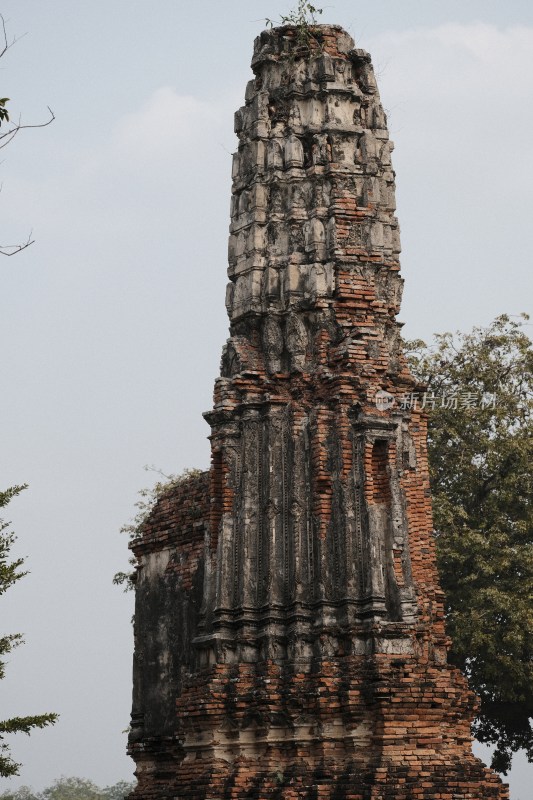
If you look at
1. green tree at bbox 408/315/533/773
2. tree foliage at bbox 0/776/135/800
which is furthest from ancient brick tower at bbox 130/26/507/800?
tree foliage at bbox 0/776/135/800

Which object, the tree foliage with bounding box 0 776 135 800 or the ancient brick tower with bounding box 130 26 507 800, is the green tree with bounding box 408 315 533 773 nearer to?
the ancient brick tower with bounding box 130 26 507 800

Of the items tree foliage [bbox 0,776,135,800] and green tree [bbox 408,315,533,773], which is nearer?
green tree [bbox 408,315,533,773]

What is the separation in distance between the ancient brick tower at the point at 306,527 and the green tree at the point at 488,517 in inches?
238

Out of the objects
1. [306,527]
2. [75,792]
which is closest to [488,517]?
[306,527]

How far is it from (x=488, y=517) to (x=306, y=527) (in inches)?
387

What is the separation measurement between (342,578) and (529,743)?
37.6 feet

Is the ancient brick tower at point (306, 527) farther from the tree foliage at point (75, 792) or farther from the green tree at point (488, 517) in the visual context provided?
the tree foliage at point (75, 792)

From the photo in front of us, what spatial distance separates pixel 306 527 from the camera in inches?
471

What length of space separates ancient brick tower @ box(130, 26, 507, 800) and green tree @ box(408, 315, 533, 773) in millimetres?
6050

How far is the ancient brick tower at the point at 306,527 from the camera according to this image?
1100cm

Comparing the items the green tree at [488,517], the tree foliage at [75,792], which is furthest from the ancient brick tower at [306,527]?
the tree foliage at [75,792]

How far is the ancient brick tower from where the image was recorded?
11.0 m

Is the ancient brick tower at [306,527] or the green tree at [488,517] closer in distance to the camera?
the ancient brick tower at [306,527]

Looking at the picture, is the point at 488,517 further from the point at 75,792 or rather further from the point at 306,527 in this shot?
the point at 75,792
